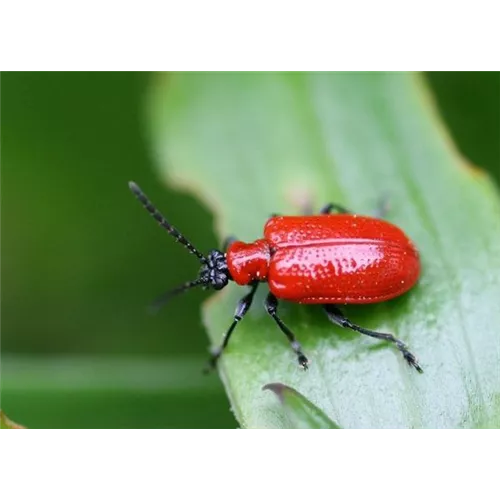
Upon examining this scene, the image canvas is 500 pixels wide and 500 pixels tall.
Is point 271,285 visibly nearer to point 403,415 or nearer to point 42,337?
point 403,415

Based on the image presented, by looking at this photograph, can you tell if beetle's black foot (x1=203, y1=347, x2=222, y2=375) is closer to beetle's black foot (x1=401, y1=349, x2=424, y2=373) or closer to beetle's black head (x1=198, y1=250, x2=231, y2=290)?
beetle's black head (x1=198, y1=250, x2=231, y2=290)

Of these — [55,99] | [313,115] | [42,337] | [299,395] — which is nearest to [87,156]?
[55,99]

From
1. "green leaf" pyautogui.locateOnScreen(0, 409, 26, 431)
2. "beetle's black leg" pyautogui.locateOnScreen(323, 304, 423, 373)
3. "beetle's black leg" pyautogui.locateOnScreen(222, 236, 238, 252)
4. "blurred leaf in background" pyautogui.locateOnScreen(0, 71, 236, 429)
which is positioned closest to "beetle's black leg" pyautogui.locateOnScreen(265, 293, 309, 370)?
"beetle's black leg" pyautogui.locateOnScreen(323, 304, 423, 373)

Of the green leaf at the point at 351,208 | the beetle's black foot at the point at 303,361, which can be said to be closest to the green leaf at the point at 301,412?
the green leaf at the point at 351,208

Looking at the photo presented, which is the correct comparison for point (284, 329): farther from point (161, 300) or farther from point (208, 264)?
point (161, 300)

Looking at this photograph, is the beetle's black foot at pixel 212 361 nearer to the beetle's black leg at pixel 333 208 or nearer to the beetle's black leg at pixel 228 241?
the beetle's black leg at pixel 228 241

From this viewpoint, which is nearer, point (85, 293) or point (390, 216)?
point (390, 216)
